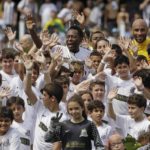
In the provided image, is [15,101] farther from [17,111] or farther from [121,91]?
[121,91]

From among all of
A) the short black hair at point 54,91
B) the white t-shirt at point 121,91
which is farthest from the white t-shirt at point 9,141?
the white t-shirt at point 121,91

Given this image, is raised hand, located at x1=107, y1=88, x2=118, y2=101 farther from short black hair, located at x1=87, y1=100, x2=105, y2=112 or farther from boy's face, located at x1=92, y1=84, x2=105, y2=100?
boy's face, located at x1=92, y1=84, x2=105, y2=100

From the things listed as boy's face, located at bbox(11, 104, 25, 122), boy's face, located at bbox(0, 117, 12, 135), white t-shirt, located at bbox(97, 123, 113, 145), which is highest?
boy's face, located at bbox(11, 104, 25, 122)

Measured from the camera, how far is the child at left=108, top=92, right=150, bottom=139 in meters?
13.5

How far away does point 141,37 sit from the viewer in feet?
53.3

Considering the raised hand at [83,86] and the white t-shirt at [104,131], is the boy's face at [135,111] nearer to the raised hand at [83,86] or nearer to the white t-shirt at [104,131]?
the white t-shirt at [104,131]

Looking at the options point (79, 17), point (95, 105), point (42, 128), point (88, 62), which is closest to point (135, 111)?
point (95, 105)

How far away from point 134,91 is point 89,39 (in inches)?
117

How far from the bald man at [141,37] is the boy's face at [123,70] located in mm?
1308

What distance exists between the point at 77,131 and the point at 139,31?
4.29 meters

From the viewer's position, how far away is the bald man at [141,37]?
16125 millimetres

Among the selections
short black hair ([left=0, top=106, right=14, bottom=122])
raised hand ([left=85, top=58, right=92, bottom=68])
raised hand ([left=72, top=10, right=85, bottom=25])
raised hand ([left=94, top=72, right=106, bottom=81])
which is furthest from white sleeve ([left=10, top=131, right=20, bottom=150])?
raised hand ([left=72, top=10, right=85, bottom=25])

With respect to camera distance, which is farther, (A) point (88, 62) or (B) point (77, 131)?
(A) point (88, 62)

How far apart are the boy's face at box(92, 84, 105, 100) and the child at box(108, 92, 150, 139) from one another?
53cm
